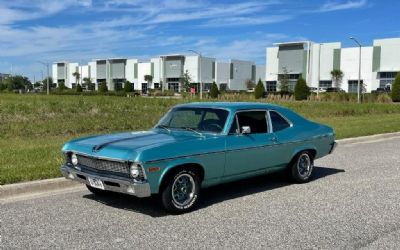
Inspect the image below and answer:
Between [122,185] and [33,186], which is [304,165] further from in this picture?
[33,186]

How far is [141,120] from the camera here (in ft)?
65.1

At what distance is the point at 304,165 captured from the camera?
8703mm

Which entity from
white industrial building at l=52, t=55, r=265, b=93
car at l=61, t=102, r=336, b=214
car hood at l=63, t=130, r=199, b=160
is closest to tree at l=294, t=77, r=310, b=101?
car at l=61, t=102, r=336, b=214

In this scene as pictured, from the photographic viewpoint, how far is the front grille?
6.12 metres

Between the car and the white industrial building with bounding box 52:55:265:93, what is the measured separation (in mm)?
112441

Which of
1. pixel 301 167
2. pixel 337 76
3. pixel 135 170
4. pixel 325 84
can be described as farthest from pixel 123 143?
pixel 325 84

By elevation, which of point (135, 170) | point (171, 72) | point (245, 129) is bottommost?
point (135, 170)

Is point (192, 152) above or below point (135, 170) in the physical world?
above

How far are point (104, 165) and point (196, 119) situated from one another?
71.2 inches

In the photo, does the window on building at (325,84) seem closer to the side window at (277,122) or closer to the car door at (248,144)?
the side window at (277,122)

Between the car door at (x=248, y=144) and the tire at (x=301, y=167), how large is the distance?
2.82 feet

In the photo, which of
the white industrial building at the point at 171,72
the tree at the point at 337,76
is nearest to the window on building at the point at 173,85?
the white industrial building at the point at 171,72

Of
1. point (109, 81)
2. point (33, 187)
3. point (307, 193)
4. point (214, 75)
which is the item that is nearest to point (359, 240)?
point (307, 193)

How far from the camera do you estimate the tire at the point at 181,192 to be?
247 inches
